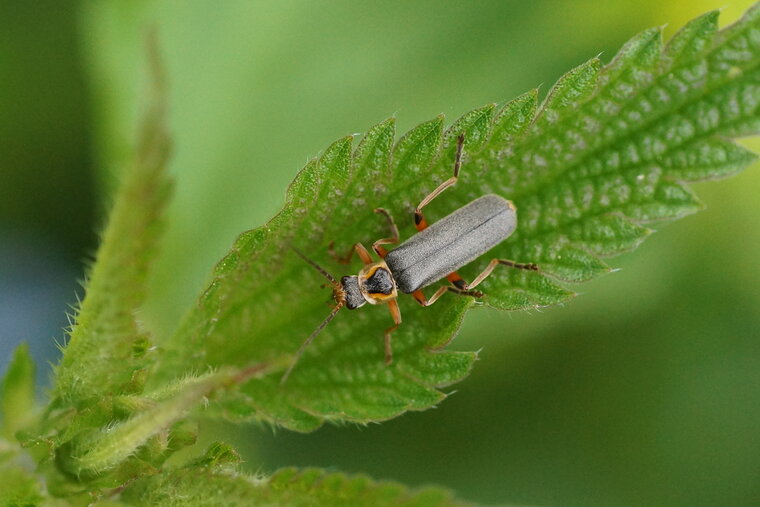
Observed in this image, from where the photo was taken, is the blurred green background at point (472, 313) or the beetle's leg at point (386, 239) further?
the blurred green background at point (472, 313)

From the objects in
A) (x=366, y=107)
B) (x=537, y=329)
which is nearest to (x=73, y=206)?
(x=366, y=107)

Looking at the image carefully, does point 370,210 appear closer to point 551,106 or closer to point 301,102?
point 551,106

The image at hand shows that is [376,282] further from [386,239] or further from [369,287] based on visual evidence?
[386,239]

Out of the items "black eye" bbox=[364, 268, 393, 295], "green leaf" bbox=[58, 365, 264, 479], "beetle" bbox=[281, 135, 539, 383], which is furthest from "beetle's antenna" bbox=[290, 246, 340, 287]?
"green leaf" bbox=[58, 365, 264, 479]

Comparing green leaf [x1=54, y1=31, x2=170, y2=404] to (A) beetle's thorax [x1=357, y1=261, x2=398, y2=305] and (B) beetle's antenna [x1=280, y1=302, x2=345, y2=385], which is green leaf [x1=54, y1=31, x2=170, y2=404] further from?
(A) beetle's thorax [x1=357, y1=261, x2=398, y2=305]

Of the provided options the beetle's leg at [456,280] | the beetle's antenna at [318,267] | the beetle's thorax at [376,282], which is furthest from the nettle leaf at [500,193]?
the beetle's thorax at [376,282]

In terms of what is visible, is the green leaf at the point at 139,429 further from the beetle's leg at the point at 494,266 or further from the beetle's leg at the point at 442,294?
the beetle's leg at the point at 494,266

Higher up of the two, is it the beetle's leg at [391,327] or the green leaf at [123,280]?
the green leaf at [123,280]
